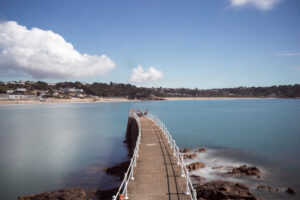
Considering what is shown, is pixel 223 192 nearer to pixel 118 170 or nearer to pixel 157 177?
pixel 157 177

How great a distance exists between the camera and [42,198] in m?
12.1

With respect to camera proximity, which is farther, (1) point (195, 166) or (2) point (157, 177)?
(1) point (195, 166)

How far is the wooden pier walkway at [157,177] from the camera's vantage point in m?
8.54

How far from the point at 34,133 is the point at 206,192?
37391 millimetres

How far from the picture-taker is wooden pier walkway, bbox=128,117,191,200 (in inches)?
336

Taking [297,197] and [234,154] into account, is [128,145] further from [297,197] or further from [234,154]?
[297,197]

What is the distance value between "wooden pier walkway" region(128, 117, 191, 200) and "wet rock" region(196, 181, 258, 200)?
2408 millimetres

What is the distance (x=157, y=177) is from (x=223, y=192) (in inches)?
165

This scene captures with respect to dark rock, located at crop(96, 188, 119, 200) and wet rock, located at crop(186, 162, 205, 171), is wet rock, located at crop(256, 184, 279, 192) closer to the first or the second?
wet rock, located at crop(186, 162, 205, 171)

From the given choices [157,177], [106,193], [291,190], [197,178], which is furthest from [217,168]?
[157,177]

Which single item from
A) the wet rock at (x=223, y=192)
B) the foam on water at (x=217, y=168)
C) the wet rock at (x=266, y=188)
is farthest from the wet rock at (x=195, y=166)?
the wet rock at (x=223, y=192)

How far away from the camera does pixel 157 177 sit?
33.8 feet

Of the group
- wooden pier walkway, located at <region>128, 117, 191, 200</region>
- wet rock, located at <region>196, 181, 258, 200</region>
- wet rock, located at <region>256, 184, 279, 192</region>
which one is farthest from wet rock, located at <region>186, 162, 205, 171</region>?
wet rock, located at <region>196, 181, 258, 200</region>

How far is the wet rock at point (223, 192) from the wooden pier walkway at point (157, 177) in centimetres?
241
